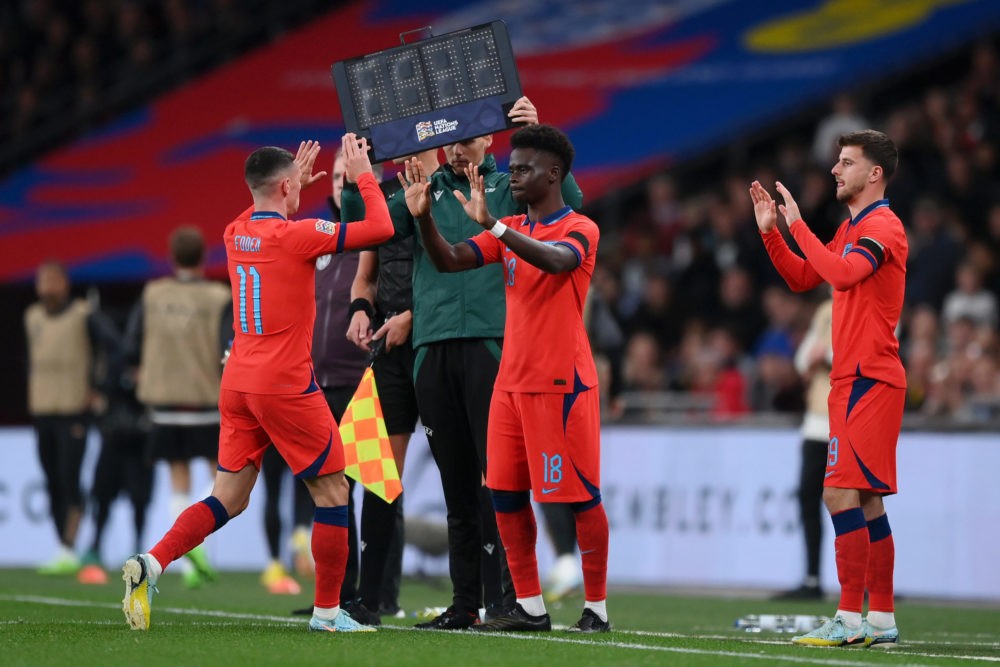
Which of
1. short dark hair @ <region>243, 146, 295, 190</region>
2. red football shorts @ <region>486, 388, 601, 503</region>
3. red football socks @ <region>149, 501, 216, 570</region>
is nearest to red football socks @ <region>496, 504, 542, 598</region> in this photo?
red football shorts @ <region>486, 388, 601, 503</region>

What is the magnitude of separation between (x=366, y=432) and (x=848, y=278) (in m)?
2.46

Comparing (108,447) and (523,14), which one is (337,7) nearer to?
(523,14)

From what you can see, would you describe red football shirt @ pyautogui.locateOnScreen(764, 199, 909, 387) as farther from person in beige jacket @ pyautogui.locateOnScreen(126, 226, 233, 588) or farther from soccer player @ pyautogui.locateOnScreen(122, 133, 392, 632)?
person in beige jacket @ pyautogui.locateOnScreen(126, 226, 233, 588)

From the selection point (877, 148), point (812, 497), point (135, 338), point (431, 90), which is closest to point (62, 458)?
point (135, 338)

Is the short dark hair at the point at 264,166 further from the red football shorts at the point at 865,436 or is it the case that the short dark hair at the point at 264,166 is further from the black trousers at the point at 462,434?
the red football shorts at the point at 865,436

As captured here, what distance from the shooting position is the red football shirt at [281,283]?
7.48 meters

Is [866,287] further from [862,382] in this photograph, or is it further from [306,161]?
[306,161]

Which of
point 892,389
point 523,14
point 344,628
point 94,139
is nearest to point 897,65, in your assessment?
point 523,14

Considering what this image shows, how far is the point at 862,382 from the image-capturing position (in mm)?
7703

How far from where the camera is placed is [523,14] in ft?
72.4

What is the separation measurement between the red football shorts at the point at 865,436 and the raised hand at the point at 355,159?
7.96ft

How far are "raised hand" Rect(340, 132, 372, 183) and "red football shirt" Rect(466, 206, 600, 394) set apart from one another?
0.60 metres

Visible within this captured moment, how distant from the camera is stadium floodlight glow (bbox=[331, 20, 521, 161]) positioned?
25.1 ft

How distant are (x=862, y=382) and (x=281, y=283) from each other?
269 cm
